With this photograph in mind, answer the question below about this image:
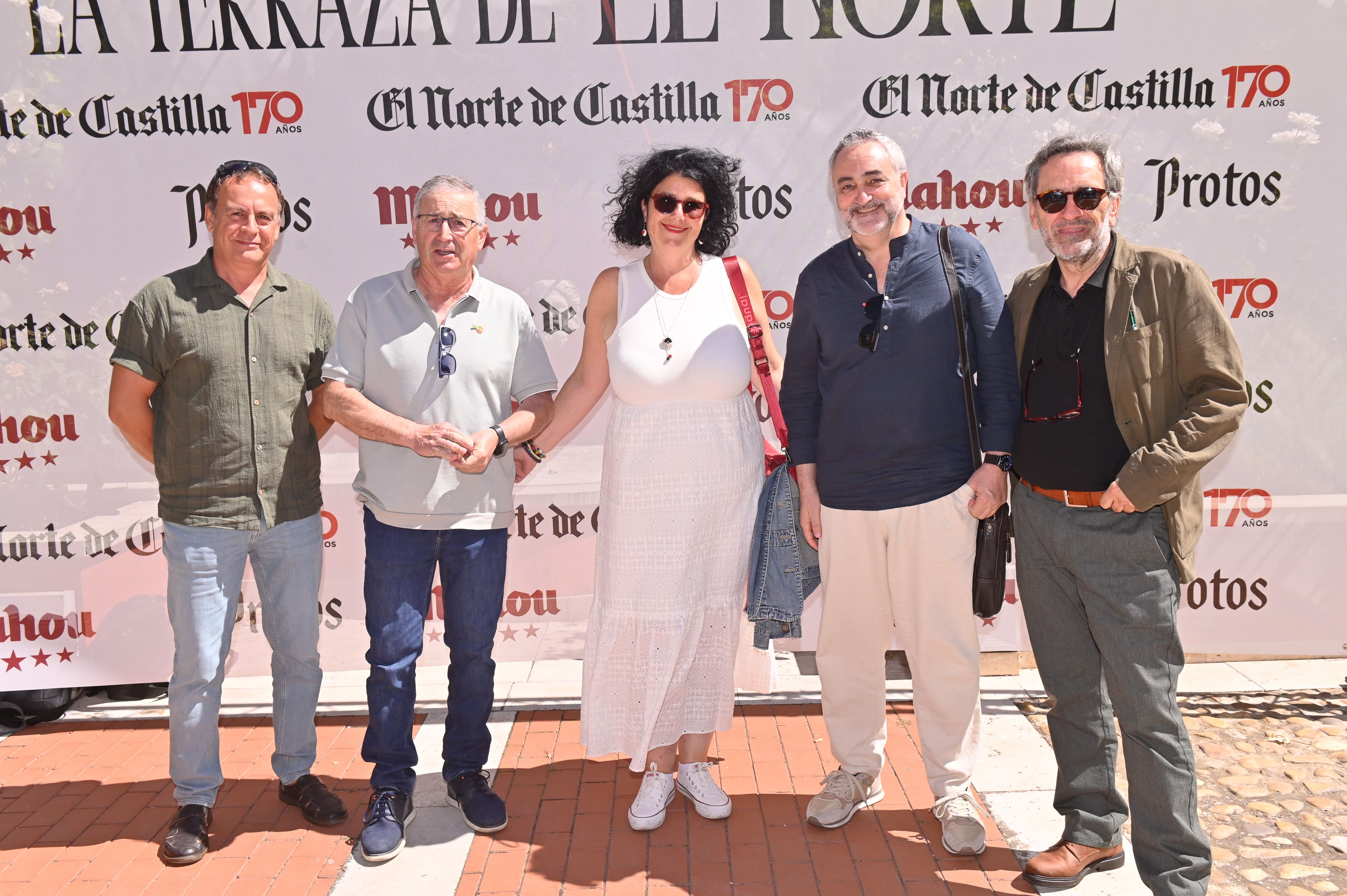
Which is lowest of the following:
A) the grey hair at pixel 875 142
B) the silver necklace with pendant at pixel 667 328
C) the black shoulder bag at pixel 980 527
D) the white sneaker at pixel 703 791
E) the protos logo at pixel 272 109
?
the white sneaker at pixel 703 791

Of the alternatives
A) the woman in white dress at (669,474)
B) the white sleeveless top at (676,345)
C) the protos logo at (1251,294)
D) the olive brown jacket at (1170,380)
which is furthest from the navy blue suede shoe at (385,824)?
the protos logo at (1251,294)

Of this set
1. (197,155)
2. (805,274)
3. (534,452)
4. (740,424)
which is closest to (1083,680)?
(740,424)

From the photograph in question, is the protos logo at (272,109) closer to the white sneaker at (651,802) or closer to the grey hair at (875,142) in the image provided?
the grey hair at (875,142)

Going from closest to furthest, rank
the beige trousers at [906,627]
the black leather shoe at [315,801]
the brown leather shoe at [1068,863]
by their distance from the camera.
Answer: the brown leather shoe at [1068,863]
the beige trousers at [906,627]
the black leather shoe at [315,801]

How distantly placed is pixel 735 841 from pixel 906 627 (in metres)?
0.96

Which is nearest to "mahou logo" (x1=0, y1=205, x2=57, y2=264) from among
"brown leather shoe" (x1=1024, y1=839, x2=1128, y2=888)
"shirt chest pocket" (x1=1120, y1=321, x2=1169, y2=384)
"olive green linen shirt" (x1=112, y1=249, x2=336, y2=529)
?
"olive green linen shirt" (x1=112, y1=249, x2=336, y2=529)

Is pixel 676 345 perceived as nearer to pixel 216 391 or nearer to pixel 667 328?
pixel 667 328

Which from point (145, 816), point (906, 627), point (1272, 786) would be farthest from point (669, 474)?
point (1272, 786)

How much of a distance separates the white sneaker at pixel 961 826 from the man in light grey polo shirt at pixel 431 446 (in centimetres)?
156

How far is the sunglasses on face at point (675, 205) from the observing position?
322cm

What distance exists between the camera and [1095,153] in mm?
2863

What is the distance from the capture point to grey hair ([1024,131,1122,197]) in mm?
2863

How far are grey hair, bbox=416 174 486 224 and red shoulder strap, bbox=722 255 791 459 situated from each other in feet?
2.95

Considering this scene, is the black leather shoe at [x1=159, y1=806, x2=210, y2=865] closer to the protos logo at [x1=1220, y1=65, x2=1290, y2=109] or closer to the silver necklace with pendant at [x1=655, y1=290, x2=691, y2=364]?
the silver necklace with pendant at [x1=655, y1=290, x2=691, y2=364]
